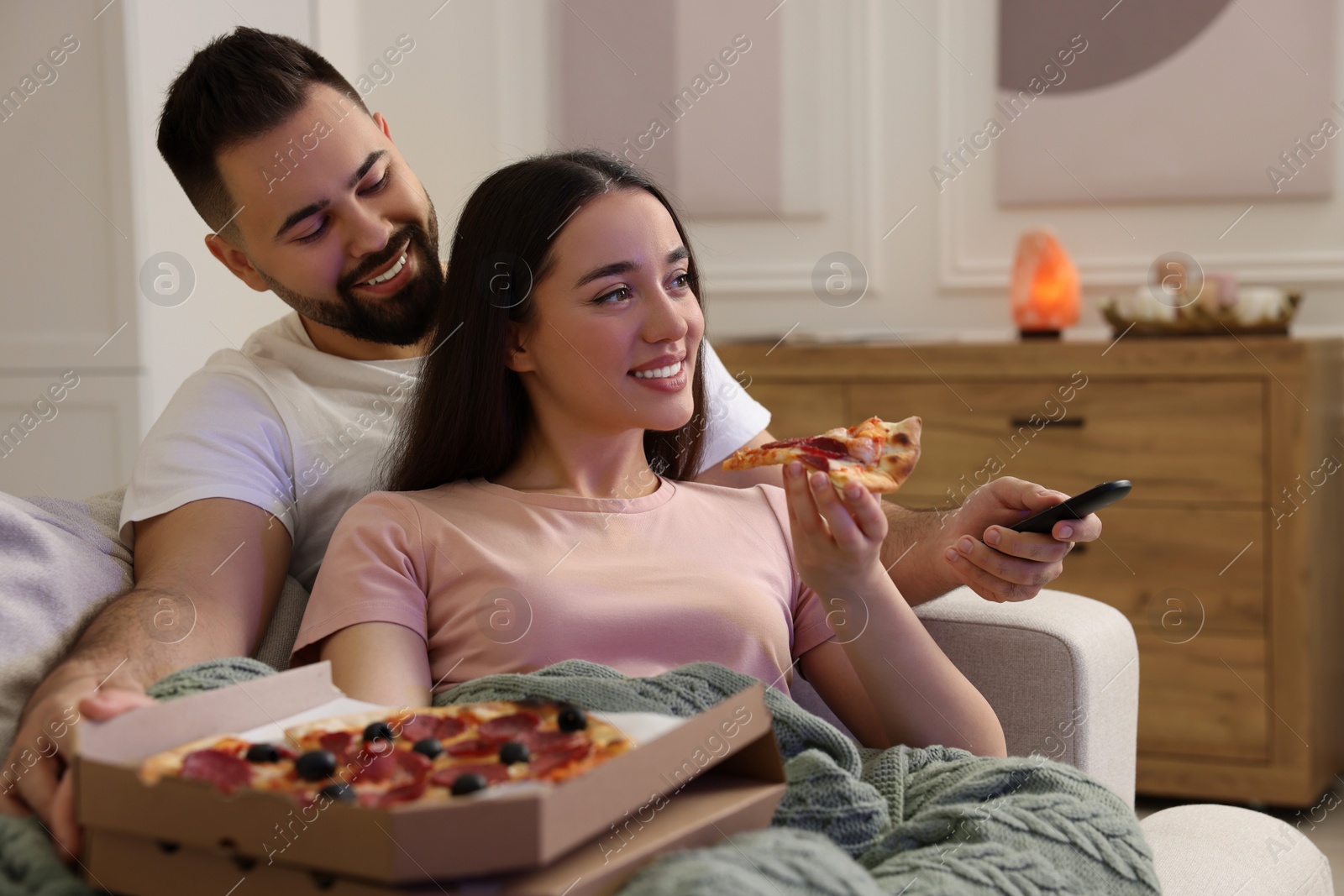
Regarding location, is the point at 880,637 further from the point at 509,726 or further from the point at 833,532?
the point at 509,726

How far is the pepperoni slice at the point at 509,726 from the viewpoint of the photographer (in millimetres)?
948

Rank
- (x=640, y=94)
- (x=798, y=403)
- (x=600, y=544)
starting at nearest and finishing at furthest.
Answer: (x=600, y=544) < (x=798, y=403) < (x=640, y=94)

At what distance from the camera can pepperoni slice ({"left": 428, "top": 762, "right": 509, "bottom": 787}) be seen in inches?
34.1

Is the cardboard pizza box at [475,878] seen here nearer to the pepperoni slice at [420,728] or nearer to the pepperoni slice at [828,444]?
the pepperoni slice at [420,728]

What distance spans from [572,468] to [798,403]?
5.09ft

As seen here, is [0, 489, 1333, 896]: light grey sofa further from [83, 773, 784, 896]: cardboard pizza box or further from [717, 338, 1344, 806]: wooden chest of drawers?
[717, 338, 1344, 806]: wooden chest of drawers

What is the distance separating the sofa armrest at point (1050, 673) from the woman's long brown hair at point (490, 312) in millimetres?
594

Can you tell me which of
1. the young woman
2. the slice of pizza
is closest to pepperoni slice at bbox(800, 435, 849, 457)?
the slice of pizza

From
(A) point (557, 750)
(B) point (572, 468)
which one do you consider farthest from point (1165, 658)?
(A) point (557, 750)

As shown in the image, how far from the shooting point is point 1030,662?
1548mm

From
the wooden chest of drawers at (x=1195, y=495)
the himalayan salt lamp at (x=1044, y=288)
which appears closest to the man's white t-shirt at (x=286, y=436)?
the wooden chest of drawers at (x=1195, y=495)

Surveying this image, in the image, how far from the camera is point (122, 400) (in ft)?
9.58

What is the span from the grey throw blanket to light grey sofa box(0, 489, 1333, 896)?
0.20 metres

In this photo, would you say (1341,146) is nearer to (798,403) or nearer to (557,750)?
(798,403)
